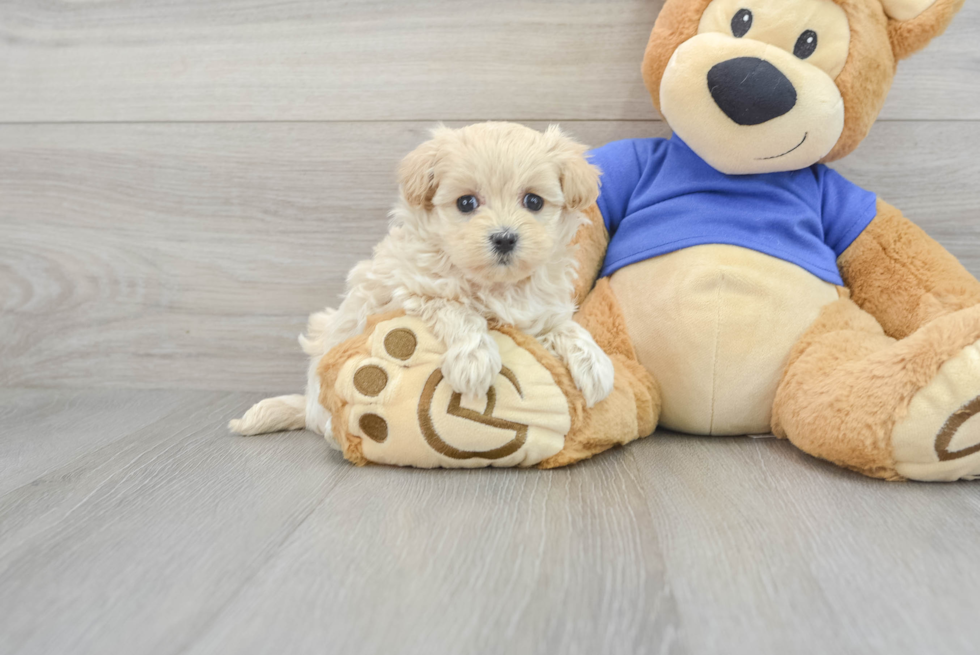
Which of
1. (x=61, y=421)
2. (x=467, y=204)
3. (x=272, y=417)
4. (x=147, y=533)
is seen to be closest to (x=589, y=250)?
(x=467, y=204)

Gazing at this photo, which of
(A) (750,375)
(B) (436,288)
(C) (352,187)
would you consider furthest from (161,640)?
(C) (352,187)

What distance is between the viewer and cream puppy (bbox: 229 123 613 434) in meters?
0.77

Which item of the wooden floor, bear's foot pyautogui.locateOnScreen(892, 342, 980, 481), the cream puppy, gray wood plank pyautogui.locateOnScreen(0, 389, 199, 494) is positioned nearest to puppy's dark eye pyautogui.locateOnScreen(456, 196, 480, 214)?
the cream puppy

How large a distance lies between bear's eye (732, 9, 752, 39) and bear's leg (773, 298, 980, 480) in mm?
443

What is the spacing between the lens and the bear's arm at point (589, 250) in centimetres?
102

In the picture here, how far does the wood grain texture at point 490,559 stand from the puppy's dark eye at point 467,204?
1.05 ft

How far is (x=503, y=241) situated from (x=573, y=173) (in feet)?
0.43

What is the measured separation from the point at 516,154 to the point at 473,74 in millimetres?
478

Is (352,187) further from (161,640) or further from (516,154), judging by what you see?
(161,640)

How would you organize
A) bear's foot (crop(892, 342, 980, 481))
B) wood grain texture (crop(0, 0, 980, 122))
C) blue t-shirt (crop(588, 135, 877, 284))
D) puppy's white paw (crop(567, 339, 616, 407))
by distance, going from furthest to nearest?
wood grain texture (crop(0, 0, 980, 122))
blue t-shirt (crop(588, 135, 877, 284))
puppy's white paw (crop(567, 339, 616, 407))
bear's foot (crop(892, 342, 980, 481))

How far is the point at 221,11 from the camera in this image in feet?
3.94

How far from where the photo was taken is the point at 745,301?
3.01ft

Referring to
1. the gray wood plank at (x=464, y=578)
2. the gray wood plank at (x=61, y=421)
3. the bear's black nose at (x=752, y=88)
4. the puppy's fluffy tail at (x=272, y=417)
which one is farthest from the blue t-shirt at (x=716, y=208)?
the gray wood plank at (x=61, y=421)

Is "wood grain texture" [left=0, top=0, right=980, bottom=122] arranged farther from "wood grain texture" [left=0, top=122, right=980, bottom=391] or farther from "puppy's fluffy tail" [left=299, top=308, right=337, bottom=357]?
"puppy's fluffy tail" [left=299, top=308, right=337, bottom=357]
